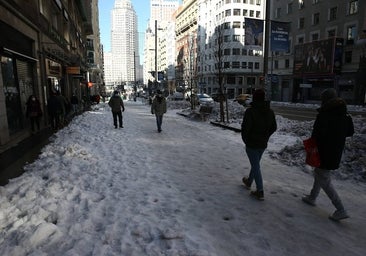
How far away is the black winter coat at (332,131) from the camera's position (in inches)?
165

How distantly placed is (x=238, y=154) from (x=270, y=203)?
3.81 meters

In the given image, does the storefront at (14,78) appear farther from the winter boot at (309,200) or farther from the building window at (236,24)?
the building window at (236,24)

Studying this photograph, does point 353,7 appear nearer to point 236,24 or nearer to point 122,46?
point 236,24

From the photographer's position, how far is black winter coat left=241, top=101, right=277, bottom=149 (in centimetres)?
494

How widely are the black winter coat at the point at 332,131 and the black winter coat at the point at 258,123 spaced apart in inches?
34.9

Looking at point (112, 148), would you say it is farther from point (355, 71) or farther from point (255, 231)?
point (355, 71)

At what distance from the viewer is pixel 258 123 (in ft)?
16.2

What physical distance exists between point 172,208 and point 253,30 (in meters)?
12.3

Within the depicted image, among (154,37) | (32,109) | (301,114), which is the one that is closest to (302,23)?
(301,114)

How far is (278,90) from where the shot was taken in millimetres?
49531

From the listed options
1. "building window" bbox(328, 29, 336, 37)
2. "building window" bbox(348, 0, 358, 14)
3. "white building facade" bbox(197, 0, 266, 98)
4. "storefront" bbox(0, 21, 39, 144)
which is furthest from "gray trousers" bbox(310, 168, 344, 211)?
"white building facade" bbox(197, 0, 266, 98)

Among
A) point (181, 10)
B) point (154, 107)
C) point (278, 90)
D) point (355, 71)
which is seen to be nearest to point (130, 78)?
point (181, 10)

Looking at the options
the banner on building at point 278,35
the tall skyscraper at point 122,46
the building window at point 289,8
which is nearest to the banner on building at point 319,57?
the building window at point 289,8

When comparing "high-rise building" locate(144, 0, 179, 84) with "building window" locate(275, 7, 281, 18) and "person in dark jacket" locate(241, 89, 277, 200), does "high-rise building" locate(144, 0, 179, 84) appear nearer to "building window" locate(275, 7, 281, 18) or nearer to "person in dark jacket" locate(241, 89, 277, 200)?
"building window" locate(275, 7, 281, 18)
